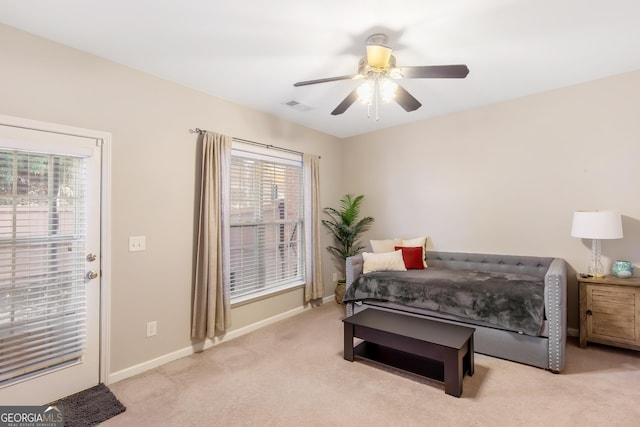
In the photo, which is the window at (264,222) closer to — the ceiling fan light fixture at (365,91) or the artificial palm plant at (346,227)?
the artificial palm plant at (346,227)

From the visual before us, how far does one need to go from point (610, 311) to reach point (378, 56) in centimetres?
304

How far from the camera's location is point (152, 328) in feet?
8.70

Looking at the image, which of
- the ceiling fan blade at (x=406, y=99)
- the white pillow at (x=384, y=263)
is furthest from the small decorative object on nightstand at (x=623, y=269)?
the ceiling fan blade at (x=406, y=99)

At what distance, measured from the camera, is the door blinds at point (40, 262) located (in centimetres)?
196

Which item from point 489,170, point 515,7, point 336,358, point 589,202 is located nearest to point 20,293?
point 336,358

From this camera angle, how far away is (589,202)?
10.1 feet

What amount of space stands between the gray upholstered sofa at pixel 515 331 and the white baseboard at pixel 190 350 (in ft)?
3.03

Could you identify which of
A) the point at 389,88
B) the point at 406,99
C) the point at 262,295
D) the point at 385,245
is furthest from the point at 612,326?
the point at 262,295

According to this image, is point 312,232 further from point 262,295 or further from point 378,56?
point 378,56

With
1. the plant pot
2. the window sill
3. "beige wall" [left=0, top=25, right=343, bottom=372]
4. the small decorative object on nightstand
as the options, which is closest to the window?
the window sill

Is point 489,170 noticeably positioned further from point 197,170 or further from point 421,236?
point 197,170

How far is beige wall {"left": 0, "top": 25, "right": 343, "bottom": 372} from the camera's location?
211cm

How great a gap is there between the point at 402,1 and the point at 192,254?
2.70 metres

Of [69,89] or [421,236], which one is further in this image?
[421,236]
